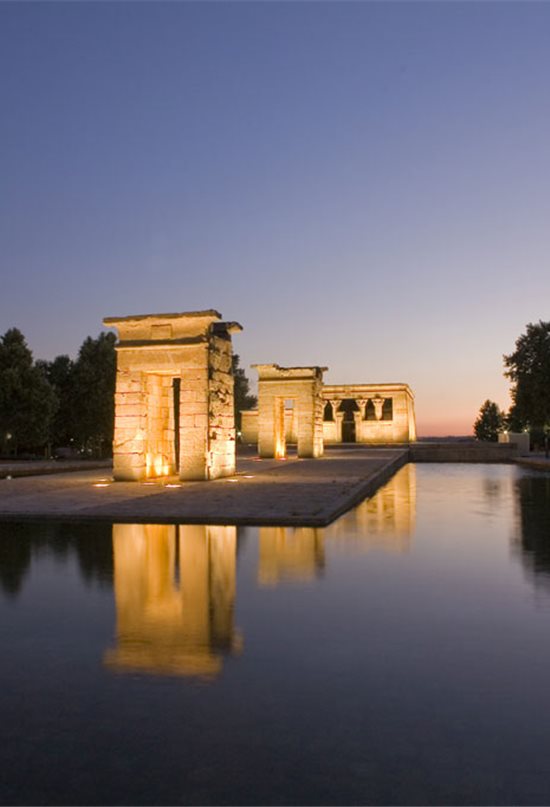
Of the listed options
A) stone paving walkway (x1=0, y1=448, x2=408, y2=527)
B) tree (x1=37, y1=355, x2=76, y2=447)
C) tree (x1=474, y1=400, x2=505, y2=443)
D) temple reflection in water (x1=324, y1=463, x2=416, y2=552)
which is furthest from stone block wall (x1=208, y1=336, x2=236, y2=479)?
tree (x1=474, y1=400, x2=505, y2=443)

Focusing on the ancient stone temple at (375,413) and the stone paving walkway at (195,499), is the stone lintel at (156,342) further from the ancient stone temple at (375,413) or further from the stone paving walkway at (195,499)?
the ancient stone temple at (375,413)

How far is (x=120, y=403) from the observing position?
18.1 meters

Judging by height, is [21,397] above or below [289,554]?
above

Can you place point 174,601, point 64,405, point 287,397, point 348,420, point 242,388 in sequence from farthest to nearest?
point 242,388 < point 348,420 < point 64,405 < point 287,397 < point 174,601

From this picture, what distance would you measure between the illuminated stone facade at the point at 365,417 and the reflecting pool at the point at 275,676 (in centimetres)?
4194

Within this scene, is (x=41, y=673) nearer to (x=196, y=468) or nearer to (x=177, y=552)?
(x=177, y=552)

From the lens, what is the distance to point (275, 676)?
3801 mm

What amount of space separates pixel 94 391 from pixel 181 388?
79.4 ft

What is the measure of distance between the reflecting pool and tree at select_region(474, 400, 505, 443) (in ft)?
263

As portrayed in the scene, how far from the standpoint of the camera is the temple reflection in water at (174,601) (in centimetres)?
412

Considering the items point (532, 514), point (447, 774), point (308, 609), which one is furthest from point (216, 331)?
point (447, 774)

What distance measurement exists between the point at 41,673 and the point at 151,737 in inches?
48.1

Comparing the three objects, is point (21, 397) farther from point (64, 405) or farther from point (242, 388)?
point (242, 388)

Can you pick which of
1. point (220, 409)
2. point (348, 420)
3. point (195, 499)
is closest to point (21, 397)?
point (220, 409)
